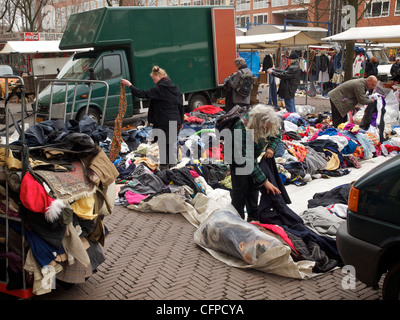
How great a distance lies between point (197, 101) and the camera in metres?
13.8

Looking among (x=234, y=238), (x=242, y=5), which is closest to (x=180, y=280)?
(x=234, y=238)

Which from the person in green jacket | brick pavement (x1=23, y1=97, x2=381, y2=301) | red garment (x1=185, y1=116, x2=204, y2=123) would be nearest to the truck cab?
red garment (x1=185, y1=116, x2=204, y2=123)

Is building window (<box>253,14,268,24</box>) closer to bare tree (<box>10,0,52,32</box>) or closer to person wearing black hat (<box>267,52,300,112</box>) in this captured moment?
bare tree (<box>10,0,52,32</box>)

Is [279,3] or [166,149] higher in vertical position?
[279,3]

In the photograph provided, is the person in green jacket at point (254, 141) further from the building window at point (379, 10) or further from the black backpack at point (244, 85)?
the building window at point (379, 10)

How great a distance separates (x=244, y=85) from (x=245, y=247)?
7.14m

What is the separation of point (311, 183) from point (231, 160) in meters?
3.32

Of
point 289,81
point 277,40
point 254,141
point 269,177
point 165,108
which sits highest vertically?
point 277,40

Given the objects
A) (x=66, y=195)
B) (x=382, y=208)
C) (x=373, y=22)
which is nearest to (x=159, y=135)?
(x=66, y=195)

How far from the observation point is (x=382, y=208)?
121 inches

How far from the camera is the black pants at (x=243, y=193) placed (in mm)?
4977

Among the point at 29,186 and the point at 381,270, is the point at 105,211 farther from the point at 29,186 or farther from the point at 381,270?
the point at 381,270

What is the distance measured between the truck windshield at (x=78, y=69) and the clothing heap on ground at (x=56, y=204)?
7921 mm

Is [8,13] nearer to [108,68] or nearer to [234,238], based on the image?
[108,68]
